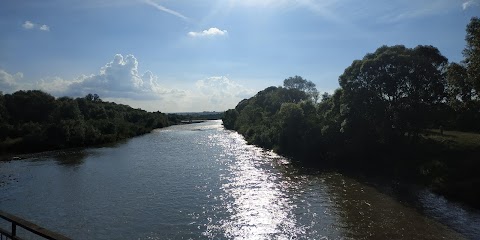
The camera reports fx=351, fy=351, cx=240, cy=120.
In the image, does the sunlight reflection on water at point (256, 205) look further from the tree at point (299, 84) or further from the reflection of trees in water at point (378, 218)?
the tree at point (299, 84)

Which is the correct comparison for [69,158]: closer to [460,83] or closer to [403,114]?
[403,114]

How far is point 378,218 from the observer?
2238 cm

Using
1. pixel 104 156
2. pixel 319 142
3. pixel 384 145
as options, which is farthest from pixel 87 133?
pixel 384 145

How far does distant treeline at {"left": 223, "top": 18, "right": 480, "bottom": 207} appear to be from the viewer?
107ft

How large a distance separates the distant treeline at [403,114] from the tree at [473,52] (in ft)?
0.24

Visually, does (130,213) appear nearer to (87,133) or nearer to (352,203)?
(352,203)

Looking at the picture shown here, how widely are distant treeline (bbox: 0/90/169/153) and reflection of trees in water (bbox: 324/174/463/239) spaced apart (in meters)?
54.2

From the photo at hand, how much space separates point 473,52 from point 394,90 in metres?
9.85

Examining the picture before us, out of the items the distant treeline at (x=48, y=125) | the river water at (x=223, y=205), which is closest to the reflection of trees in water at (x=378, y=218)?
the river water at (x=223, y=205)

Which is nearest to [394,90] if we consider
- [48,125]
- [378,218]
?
[378,218]

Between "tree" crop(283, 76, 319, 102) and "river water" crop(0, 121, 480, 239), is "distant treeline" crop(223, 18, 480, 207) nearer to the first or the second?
"river water" crop(0, 121, 480, 239)

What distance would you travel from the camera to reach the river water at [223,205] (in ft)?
66.6

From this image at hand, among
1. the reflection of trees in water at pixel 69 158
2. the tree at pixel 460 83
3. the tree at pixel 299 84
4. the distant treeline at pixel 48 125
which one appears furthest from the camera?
the tree at pixel 299 84

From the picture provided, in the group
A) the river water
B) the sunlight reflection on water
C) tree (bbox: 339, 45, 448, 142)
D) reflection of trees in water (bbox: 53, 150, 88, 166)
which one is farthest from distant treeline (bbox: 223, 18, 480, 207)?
reflection of trees in water (bbox: 53, 150, 88, 166)
